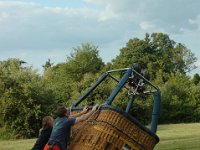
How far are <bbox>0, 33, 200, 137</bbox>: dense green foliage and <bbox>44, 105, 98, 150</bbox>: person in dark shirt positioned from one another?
5.16 m

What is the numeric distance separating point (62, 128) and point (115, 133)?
3.26ft

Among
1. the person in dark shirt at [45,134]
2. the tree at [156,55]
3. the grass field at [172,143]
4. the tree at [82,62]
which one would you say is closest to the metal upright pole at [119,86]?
the person in dark shirt at [45,134]

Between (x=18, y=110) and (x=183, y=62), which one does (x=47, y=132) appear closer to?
(x=18, y=110)

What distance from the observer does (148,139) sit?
8.23m

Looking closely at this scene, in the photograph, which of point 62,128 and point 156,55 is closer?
point 62,128

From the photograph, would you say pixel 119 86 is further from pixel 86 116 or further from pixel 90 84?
pixel 90 84

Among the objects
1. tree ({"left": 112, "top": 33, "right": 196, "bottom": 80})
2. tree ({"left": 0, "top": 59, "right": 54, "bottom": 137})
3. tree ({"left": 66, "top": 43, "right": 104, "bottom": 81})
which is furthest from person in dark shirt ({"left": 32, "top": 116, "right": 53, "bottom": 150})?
tree ({"left": 112, "top": 33, "right": 196, "bottom": 80})

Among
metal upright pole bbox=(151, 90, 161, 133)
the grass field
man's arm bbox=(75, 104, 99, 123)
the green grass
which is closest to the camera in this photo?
man's arm bbox=(75, 104, 99, 123)

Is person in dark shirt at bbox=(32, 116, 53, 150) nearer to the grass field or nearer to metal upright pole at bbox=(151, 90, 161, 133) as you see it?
metal upright pole at bbox=(151, 90, 161, 133)

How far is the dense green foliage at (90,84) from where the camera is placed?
1411 inches

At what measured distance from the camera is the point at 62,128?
8.45 meters

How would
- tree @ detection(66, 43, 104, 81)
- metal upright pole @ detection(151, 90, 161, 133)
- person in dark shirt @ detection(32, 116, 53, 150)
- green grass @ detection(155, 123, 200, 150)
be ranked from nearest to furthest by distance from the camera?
1. metal upright pole @ detection(151, 90, 161, 133)
2. person in dark shirt @ detection(32, 116, 53, 150)
3. green grass @ detection(155, 123, 200, 150)
4. tree @ detection(66, 43, 104, 81)

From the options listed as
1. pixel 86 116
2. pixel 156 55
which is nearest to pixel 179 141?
pixel 86 116

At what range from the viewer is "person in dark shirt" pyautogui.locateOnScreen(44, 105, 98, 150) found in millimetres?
8359
